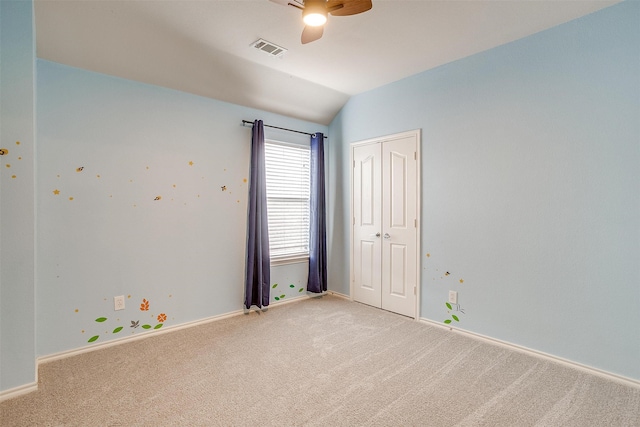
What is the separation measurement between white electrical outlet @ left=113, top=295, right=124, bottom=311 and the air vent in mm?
2613

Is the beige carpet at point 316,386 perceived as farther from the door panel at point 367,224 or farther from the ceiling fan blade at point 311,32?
the ceiling fan blade at point 311,32

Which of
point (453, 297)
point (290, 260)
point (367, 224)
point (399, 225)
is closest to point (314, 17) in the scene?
point (399, 225)

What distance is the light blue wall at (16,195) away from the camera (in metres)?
2.05

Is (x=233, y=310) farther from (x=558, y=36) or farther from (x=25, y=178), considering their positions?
(x=558, y=36)

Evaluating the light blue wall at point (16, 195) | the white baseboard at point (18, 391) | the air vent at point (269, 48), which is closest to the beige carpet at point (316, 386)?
the white baseboard at point (18, 391)

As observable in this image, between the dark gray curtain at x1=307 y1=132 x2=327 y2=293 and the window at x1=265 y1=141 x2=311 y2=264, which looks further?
the dark gray curtain at x1=307 y1=132 x2=327 y2=293

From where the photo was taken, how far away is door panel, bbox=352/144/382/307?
392 cm

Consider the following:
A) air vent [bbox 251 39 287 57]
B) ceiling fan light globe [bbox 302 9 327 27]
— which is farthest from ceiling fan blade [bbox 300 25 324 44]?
air vent [bbox 251 39 287 57]

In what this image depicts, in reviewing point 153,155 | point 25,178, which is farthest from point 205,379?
point 153,155

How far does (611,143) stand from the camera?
231cm

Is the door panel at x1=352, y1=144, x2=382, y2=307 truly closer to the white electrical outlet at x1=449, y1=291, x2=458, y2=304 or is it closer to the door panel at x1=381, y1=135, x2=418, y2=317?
the door panel at x1=381, y1=135, x2=418, y2=317

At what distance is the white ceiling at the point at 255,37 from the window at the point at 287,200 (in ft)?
2.97

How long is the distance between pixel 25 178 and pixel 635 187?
4226 millimetres

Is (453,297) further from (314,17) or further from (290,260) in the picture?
(314,17)
